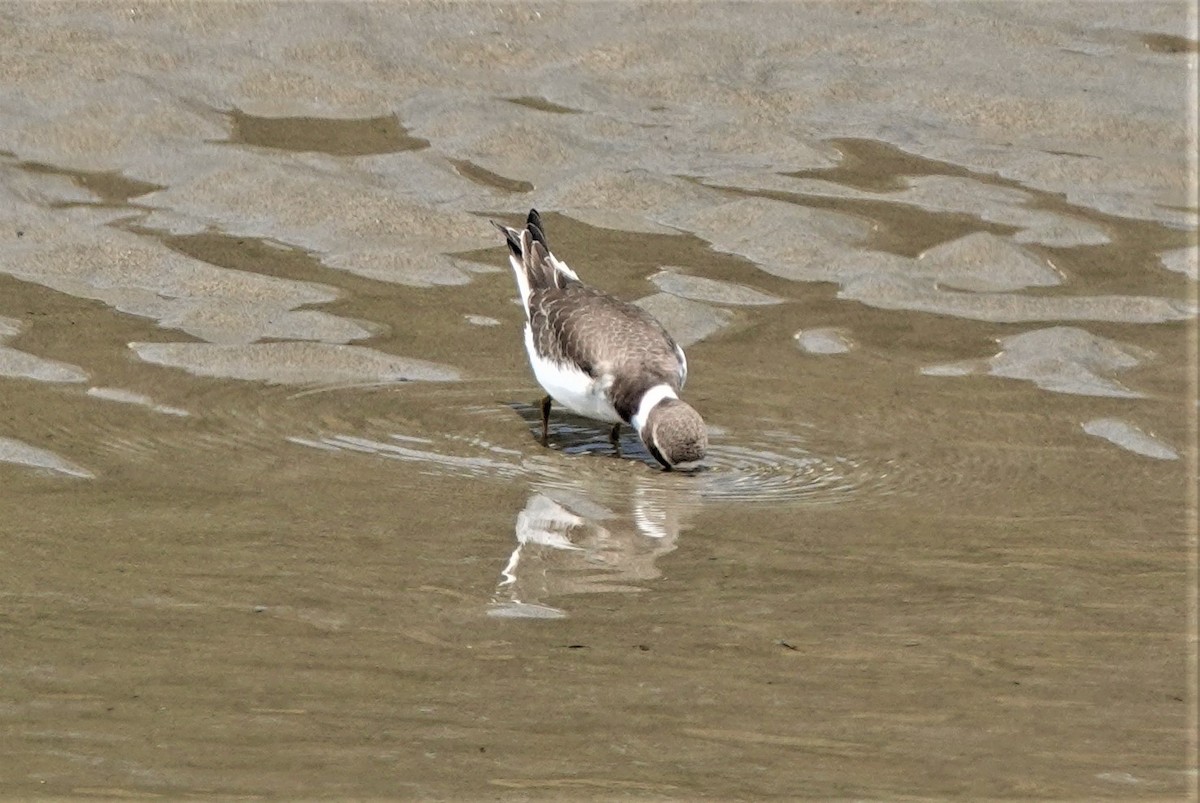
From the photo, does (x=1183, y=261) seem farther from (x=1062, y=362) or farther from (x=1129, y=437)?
(x=1129, y=437)

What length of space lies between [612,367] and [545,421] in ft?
1.26

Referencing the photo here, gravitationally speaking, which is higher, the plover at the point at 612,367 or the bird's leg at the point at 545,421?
the plover at the point at 612,367

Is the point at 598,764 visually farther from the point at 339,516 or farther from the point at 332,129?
the point at 332,129

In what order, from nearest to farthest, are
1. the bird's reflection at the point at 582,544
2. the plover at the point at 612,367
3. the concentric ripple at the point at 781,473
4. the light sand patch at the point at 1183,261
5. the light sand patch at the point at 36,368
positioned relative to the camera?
1. the bird's reflection at the point at 582,544
2. the concentric ripple at the point at 781,473
3. the plover at the point at 612,367
4. the light sand patch at the point at 36,368
5. the light sand patch at the point at 1183,261

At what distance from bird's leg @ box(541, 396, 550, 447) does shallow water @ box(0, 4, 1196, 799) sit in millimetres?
114

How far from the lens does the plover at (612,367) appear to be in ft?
26.8

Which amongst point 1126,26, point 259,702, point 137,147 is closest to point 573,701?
point 259,702

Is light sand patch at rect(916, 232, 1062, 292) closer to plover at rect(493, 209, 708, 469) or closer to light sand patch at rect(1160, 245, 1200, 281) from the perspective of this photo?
light sand patch at rect(1160, 245, 1200, 281)

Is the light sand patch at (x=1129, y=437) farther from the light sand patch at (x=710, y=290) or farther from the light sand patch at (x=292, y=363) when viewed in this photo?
the light sand patch at (x=292, y=363)

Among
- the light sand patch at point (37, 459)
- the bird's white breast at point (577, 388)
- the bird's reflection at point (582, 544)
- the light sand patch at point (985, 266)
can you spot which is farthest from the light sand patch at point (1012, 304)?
the light sand patch at point (37, 459)

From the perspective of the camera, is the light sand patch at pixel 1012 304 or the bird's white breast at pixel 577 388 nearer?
the bird's white breast at pixel 577 388

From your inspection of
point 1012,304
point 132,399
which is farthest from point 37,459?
point 1012,304

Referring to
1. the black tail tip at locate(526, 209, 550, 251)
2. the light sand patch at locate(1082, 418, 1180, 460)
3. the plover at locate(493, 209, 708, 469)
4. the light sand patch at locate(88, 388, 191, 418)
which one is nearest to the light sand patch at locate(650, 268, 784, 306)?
the black tail tip at locate(526, 209, 550, 251)

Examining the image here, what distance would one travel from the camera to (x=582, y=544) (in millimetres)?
7215
